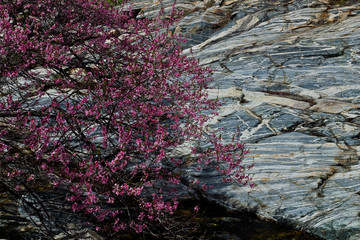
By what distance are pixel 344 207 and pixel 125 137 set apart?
370cm

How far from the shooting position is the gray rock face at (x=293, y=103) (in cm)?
641

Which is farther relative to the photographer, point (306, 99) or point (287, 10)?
point (287, 10)

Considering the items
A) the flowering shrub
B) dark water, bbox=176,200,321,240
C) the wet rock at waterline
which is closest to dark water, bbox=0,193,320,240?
dark water, bbox=176,200,321,240

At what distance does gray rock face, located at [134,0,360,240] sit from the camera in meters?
6.41

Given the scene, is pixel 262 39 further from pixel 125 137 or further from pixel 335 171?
pixel 125 137

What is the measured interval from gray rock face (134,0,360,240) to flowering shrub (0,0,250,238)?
584mm

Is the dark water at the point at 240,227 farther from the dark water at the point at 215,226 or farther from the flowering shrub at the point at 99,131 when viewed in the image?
the flowering shrub at the point at 99,131

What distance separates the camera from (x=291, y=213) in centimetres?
625

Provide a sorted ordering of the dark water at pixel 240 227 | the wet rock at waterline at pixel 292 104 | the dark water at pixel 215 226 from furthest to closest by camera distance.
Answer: the wet rock at waterline at pixel 292 104 → the dark water at pixel 240 227 → the dark water at pixel 215 226

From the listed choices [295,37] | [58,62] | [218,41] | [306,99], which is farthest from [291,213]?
[218,41]

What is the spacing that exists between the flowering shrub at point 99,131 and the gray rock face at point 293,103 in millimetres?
584

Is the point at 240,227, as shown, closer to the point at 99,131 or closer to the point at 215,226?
the point at 215,226

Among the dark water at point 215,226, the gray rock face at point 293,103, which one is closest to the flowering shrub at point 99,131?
the dark water at point 215,226

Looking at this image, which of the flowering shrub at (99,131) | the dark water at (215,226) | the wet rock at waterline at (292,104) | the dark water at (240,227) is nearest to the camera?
the flowering shrub at (99,131)
